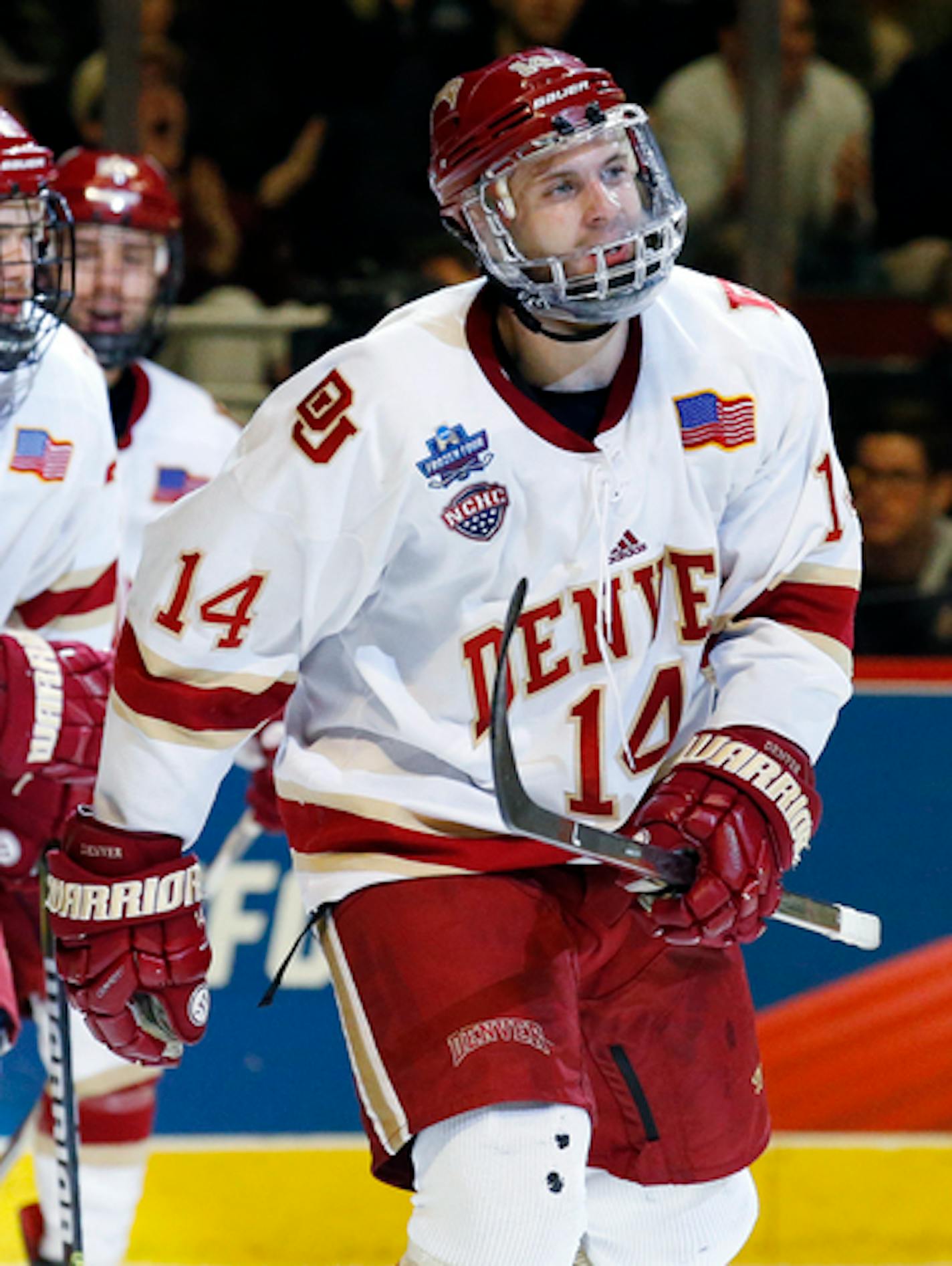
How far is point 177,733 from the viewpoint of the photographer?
196cm

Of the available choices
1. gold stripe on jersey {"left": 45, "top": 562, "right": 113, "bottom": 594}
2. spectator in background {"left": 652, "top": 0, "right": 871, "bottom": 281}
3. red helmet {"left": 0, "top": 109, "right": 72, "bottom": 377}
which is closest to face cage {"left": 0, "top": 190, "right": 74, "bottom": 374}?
red helmet {"left": 0, "top": 109, "right": 72, "bottom": 377}

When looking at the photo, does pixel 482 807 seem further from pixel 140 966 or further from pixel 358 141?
pixel 358 141

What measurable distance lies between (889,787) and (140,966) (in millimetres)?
1433

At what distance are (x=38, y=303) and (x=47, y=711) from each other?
0.46m

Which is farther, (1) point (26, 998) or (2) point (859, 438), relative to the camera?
(2) point (859, 438)

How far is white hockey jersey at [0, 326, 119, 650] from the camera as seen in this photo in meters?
2.45

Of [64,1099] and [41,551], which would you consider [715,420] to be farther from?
[64,1099]

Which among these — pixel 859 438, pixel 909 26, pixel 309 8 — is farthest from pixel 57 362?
pixel 909 26

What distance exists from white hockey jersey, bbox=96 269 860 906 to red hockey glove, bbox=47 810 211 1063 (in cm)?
4

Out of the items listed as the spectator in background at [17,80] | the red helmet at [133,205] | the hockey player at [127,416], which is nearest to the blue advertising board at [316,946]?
the hockey player at [127,416]

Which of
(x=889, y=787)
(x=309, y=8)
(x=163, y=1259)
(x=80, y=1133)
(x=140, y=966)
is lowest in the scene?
(x=163, y=1259)

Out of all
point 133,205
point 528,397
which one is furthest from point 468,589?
point 133,205

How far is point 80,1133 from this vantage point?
9.36ft

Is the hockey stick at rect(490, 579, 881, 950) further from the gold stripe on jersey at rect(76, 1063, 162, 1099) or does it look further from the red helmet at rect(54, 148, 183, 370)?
the red helmet at rect(54, 148, 183, 370)
